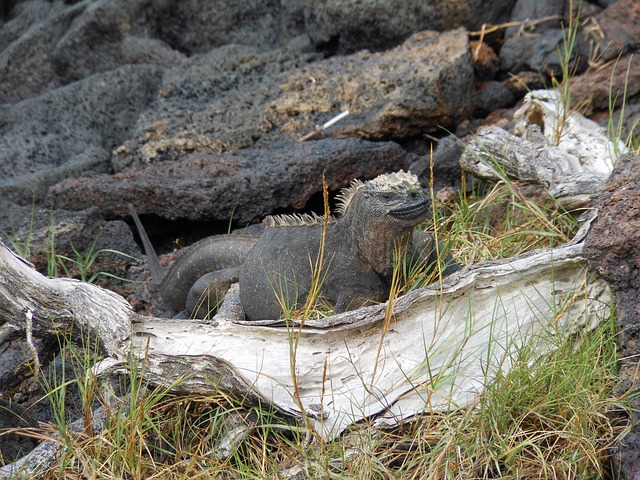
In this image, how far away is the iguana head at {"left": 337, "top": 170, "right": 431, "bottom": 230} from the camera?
358cm

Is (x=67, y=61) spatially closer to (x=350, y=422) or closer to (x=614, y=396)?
(x=350, y=422)

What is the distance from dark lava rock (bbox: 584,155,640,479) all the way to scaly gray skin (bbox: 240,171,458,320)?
688 mm

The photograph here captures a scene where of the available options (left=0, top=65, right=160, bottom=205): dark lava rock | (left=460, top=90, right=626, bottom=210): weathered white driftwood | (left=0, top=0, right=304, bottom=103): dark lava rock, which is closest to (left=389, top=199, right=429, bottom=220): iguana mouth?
(left=460, top=90, right=626, bottom=210): weathered white driftwood

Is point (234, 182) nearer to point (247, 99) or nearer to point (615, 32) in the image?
point (247, 99)

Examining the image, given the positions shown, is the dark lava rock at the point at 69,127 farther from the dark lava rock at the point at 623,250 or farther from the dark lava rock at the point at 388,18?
the dark lava rock at the point at 623,250

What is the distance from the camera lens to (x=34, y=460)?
3229 mm

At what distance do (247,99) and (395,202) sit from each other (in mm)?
2535

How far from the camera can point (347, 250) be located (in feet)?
12.7

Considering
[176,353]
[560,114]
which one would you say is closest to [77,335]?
[176,353]

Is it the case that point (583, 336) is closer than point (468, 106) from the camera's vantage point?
Yes

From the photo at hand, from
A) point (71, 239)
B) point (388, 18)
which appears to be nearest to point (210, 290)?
point (71, 239)

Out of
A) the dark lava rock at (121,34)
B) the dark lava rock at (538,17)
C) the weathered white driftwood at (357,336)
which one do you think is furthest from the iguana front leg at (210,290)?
the dark lava rock at (538,17)

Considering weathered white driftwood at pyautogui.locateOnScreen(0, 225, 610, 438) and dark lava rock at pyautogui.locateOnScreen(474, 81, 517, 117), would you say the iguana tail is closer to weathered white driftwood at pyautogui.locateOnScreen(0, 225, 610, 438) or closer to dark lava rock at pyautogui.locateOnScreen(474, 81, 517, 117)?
weathered white driftwood at pyautogui.locateOnScreen(0, 225, 610, 438)

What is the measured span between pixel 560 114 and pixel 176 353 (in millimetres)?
2503
